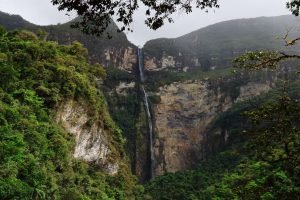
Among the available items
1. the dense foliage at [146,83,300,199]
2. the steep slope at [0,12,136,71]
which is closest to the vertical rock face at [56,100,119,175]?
the dense foliage at [146,83,300,199]

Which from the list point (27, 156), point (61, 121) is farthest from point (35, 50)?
point (27, 156)

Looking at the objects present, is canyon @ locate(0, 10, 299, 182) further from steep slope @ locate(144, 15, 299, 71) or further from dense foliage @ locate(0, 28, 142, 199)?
dense foliage @ locate(0, 28, 142, 199)

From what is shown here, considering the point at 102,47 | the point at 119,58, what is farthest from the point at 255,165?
the point at 102,47

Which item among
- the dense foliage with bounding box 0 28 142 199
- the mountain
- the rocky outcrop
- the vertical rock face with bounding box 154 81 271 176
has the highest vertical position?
the mountain

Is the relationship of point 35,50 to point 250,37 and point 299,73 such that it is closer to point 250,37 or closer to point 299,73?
point 299,73

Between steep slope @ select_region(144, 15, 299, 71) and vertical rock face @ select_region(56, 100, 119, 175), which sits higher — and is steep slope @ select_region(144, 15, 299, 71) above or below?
above

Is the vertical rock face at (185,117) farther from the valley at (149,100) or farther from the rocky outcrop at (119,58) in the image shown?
the rocky outcrop at (119,58)

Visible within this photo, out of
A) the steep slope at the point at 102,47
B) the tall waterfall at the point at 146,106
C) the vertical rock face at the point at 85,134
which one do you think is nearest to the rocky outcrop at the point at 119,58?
the steep slope at the point at 102,47
